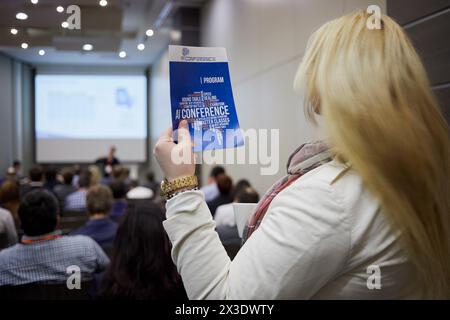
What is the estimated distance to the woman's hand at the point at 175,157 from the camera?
2.95 ft

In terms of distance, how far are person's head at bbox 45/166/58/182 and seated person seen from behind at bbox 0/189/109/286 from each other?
2.00 metres

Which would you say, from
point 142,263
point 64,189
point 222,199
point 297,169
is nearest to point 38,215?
point 142,263

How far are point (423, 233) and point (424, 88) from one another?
0.26 m

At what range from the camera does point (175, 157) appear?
91 cm

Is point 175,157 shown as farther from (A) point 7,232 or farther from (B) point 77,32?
(A) point 7,232

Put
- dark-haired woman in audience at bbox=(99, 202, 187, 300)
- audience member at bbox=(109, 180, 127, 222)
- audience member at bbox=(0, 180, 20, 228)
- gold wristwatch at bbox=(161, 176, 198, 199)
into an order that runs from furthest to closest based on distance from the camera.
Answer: audience member at bbox=(109, 180, 127, 222), audience member at bbox=(0, 180, 20, 228), dark-haired woman in audience at bbox=(99, 202, 187, 300), gold wristwatch at bbox=(161, 176, 198, 199)

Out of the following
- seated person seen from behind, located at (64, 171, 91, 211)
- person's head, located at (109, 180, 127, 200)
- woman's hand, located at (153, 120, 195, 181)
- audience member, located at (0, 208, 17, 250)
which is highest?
woman's hand, located at (153, 120, 195, 181)

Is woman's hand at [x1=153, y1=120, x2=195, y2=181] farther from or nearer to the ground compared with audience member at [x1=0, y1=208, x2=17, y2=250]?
farther from the ground

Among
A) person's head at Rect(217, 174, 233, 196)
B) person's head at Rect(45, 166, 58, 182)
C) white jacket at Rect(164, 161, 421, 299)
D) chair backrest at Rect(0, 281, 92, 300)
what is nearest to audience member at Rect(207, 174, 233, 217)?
person's head at Rect(217, 174, 233, 196)

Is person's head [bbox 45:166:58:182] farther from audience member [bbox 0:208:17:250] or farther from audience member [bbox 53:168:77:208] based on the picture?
audience member [bbox 0:208:17:250]

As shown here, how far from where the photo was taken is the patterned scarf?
2.94 feet

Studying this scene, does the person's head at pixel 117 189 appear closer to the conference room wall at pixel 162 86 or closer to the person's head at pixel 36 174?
the conference room wall at pixel 162 86

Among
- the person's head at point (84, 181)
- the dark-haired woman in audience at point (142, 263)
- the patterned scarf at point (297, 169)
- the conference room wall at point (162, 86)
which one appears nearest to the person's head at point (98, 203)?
the conference room wall at point (162, 86)

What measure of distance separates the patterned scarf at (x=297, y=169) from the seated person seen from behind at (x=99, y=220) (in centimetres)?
189
